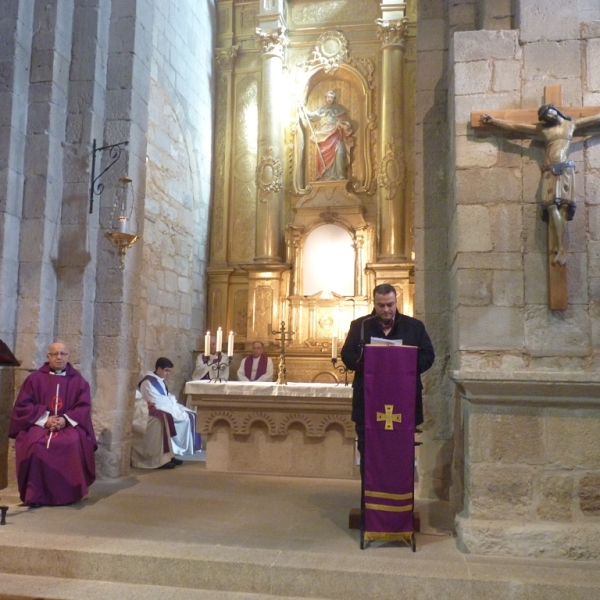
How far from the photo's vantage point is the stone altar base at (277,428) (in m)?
6.09

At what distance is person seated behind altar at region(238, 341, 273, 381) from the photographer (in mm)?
8523

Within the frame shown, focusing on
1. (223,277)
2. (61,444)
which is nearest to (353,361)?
(61,444)

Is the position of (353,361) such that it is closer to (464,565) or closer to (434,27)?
(464,565)

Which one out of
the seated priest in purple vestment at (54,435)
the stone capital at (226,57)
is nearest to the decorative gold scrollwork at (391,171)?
the stone capital at (226,57)

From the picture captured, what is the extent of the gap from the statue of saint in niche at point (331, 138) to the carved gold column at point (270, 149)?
595 millimetres

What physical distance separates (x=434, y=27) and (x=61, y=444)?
4.53 meters

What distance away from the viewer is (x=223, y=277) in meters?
10.4

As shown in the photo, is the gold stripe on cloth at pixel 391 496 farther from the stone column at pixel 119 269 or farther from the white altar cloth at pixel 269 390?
the stone column at pixel 119 269

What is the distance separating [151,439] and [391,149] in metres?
5.81

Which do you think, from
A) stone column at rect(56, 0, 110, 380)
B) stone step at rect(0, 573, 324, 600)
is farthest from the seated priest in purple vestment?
stone step at rect(0, 573, 324, 600)

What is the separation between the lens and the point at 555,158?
12.9 feet

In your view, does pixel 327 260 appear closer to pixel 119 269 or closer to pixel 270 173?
pixel 270 173

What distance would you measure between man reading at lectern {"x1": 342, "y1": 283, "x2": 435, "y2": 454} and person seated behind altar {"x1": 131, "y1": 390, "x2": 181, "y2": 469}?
3.15 m

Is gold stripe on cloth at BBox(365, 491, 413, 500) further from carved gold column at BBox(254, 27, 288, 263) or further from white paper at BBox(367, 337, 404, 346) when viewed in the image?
carved gold column at BBox(254, 27, 288, 263)
